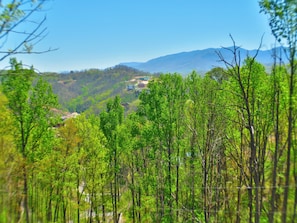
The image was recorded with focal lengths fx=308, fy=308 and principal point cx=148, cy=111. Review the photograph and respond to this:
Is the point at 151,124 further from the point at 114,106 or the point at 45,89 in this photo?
the point at 45,89

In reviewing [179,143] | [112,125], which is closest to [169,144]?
[179,143]

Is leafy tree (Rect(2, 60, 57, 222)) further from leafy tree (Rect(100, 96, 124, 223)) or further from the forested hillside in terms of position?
leafy tree (Rect(100, 96, 124, 223))

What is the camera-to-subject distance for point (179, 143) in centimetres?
1752

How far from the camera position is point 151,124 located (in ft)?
61.0

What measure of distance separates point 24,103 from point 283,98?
1064 centimetres

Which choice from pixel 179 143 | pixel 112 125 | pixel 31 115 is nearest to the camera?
pixel 31 115

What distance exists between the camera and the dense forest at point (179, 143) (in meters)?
9.75

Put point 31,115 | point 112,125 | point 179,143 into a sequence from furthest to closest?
point 112,125, point 179,143, point 31,115

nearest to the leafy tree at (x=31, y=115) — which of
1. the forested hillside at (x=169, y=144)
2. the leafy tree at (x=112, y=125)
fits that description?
the forested hillside at (x=169, y=144)

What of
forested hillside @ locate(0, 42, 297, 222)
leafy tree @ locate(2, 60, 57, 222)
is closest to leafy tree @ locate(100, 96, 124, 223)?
forested hillside @ locate(0, 42, 297, 222)

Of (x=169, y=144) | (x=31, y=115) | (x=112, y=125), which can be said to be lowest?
(x=169, y=144)

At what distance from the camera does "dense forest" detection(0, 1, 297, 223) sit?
975 centimetres

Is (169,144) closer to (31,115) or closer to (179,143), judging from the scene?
(179,143)

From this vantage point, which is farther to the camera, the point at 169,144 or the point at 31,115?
the point at 169,144
